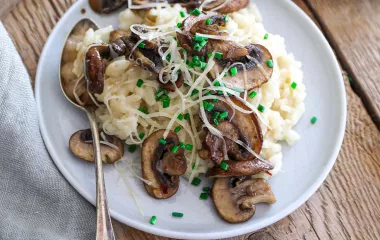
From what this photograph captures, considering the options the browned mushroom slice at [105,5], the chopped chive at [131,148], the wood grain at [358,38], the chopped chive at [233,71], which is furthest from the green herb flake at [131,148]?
the wood grain at [358,38]

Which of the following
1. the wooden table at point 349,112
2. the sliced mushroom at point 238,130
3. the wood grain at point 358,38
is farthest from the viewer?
the wood grain at point 358,38

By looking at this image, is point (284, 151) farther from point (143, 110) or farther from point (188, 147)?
point (143, 110)

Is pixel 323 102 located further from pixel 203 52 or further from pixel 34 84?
pixel 34 84

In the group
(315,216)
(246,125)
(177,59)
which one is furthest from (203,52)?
(315,216)

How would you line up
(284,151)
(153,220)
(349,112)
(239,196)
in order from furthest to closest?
(349,112)
(284,151)
(239,196)
(153,220)

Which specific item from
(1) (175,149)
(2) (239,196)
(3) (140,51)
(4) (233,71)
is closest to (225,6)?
(4) (233,71)

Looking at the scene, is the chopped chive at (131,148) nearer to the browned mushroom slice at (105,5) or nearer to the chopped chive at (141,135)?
the chopped chive at (141,135)
